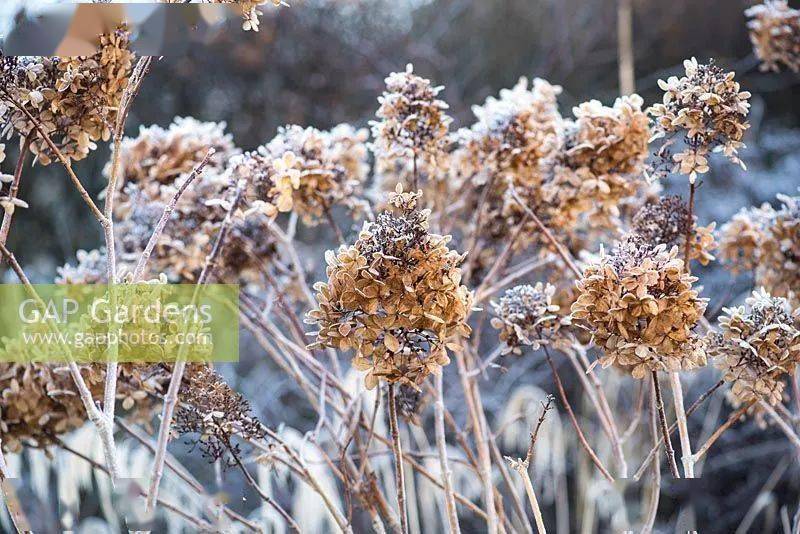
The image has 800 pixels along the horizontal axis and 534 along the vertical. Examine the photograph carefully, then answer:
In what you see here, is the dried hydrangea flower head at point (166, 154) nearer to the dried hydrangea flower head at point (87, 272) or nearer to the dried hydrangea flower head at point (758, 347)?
the dried hydrangea flower head at point (87, 272)

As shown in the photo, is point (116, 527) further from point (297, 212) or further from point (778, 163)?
point (778, 163)

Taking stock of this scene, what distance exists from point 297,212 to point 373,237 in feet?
0.93

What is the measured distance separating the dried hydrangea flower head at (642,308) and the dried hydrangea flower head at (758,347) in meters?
0.05

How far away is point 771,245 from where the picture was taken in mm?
850

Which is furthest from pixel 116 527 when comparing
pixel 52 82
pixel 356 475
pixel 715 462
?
pixel 715 462

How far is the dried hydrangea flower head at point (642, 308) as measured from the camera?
1.96 feet

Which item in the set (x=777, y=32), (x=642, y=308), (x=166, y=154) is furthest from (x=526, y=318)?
(x=777, y=32)

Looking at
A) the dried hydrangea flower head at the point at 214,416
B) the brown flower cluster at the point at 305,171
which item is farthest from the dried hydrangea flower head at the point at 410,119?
the dried hydrangea flower head at the point at 214,416

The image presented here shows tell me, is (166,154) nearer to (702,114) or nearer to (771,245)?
(702,114)

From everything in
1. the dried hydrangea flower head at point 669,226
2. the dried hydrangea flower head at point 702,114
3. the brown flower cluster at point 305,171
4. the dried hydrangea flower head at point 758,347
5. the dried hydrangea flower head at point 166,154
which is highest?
the dried hydrangea flower head at point 166,154

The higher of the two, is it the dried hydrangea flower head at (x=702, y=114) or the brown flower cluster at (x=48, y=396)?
the dried hydrangea flower head at (x=702, y=114)

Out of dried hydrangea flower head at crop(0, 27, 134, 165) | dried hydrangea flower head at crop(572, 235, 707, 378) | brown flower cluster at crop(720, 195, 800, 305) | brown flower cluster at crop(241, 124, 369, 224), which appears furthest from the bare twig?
dried hydrangea flower head at crop(0, 27, 134, 165)

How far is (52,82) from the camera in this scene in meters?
0.65

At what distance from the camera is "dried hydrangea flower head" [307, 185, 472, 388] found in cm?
59
